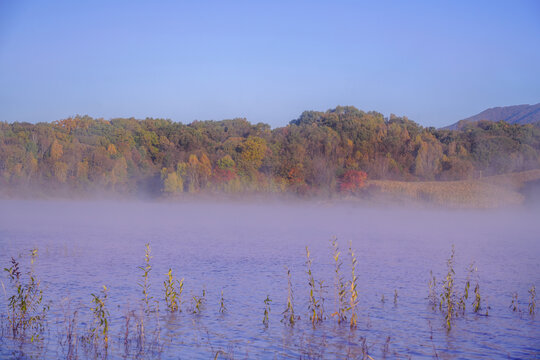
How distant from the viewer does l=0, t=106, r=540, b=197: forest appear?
179 feet

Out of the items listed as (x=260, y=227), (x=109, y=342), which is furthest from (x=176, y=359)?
(x=260, y=227)

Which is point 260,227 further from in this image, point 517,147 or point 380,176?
point 517,147

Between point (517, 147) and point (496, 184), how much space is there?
54.1 ft

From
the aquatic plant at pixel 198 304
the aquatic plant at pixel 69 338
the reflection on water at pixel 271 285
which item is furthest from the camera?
the aquatic plant at pixel 198 304

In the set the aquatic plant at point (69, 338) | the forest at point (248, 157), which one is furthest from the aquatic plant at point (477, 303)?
the forest at point (248, 157)

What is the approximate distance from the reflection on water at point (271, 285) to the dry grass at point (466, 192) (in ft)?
56.5

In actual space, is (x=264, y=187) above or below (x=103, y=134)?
below

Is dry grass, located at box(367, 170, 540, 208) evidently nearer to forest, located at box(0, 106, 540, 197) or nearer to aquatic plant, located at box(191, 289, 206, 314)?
forest, located at box(0, 106, 540, 197)

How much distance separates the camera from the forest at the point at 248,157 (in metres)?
54.6

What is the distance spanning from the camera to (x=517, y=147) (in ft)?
201

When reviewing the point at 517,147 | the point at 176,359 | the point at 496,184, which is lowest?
the point at 176,359

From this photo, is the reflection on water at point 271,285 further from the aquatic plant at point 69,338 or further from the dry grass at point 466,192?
the dry grass at point 466,192

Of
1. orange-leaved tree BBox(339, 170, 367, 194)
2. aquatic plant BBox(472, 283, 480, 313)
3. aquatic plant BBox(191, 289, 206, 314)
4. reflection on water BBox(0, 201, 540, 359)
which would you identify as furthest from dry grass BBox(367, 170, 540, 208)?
aquatic plant BBox(191, 289, 206, 314)

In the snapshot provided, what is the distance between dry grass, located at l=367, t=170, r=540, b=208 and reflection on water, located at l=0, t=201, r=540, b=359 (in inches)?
678
